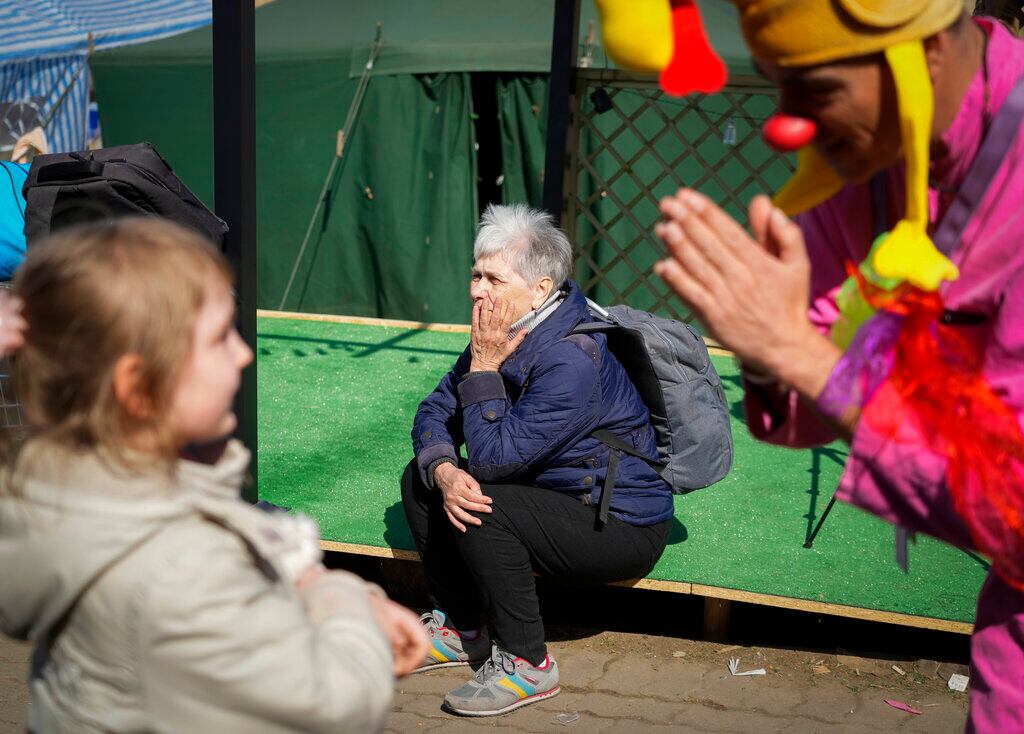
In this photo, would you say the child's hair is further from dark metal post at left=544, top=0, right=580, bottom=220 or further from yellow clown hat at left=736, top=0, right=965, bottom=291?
dark metal post at left=544, top=0, right=580, bottom=220

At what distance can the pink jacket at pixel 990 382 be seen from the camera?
3.83ft

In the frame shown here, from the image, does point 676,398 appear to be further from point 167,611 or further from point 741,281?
point 167,611

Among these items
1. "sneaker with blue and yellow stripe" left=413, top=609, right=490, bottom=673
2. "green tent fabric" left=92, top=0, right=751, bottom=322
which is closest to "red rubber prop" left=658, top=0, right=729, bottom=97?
"sneaker with blue and yellow stripe" left=413, top=609, right=490, bottom=673

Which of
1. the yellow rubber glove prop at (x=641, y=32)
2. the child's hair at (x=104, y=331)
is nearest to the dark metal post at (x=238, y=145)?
the yellow rubber glove prop at (x=641, y=32)

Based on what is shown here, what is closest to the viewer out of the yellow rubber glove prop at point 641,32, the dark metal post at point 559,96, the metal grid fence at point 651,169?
A: the yellow rubber glove prop at point 641,32

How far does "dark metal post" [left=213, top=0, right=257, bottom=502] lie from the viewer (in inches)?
120

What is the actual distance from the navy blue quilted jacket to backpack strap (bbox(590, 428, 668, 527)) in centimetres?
2

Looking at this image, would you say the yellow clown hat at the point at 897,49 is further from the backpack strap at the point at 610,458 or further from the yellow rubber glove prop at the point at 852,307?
the backpack strap at the point at 610,458

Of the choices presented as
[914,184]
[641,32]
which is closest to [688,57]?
[641,32]

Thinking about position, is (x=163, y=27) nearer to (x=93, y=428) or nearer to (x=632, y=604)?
(x=632, y=604)

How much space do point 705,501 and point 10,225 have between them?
2.34 m

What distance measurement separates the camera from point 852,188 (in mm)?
1437

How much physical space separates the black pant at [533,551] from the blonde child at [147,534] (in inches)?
67.7

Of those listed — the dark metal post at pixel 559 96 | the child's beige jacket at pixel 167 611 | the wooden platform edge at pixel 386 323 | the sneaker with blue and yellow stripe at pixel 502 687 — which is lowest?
the sneaker with blue and yellow stripe at pixel 502 687
